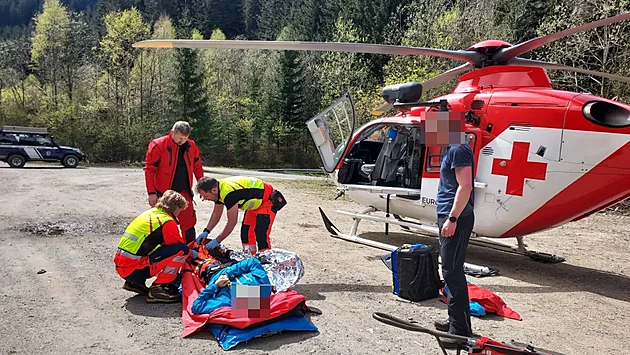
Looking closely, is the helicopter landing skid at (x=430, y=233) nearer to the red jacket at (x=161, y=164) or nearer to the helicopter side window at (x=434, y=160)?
the helicopter side window at (x=434, y=160)

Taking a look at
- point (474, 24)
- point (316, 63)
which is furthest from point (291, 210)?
point (316, 63)

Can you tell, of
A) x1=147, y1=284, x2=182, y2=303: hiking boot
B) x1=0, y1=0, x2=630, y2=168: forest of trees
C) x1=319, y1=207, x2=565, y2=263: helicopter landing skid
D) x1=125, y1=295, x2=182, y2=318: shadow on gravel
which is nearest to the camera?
x1=125, y1=295, x2=182, y2=318: shadow on gravel

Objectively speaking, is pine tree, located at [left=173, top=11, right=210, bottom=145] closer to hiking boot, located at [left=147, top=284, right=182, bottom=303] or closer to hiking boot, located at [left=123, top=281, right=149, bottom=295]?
hiking boot, located at [left=123, top=281, right=149, bottom=295]

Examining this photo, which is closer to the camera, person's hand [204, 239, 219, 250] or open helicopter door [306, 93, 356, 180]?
person's hand [204, 239, 219, 250]

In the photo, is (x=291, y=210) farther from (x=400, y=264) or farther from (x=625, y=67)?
(x=625, y=67)

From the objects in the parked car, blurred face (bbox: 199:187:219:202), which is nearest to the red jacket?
blurred face (bbox: 199:187:219:202)

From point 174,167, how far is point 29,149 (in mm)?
19145

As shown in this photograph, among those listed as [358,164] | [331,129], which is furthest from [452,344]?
[331,129]

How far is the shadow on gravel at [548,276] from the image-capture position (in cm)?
602

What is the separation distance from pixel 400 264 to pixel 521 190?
2.16 meters

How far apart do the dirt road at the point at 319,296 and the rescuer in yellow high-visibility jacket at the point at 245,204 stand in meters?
0.80

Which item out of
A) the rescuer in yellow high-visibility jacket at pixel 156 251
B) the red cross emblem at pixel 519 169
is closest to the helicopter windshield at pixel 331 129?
the red cross emblem at pixel 519 169

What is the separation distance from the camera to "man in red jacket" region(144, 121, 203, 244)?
5.92 m

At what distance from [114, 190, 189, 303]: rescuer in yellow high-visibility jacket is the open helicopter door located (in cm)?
407
